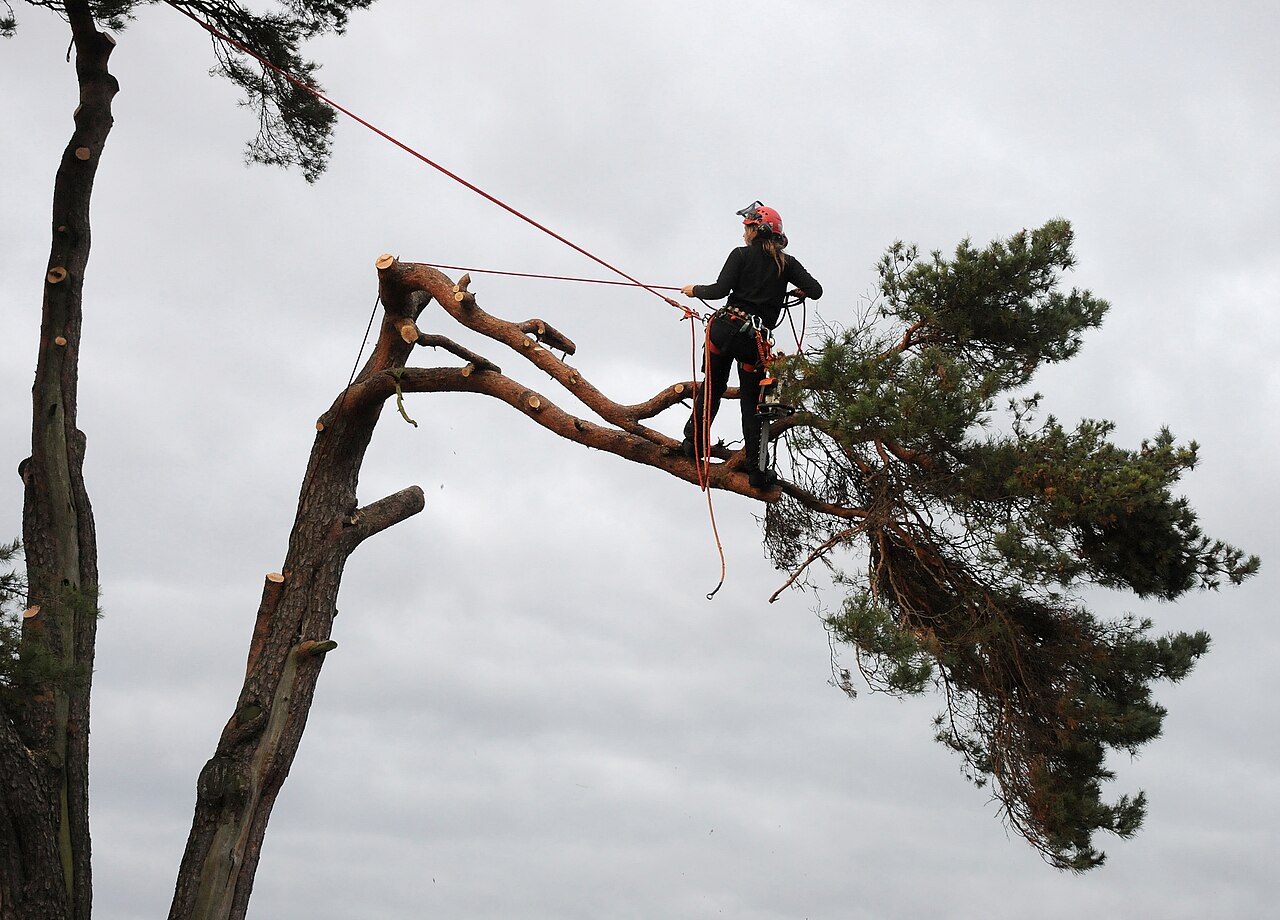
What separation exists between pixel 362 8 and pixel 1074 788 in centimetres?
661

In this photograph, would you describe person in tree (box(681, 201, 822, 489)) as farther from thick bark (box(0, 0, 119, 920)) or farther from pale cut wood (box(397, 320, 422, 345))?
thick bark (box(0, 0, 119, 920))

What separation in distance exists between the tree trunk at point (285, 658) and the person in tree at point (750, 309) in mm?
2271

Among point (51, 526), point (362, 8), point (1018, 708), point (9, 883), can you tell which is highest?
point (362, 8)

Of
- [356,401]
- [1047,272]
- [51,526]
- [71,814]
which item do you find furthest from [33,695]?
[1047,272]

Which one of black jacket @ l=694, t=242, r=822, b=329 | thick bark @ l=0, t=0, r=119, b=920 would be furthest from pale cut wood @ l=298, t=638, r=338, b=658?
black jacket @ l=694, t=242, r=822, b=329

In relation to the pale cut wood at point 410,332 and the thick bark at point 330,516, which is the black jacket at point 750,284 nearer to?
the thick bark at point 330,516

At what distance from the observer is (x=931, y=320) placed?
652cm

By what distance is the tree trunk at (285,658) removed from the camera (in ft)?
22.3

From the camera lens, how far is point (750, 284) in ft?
20.2

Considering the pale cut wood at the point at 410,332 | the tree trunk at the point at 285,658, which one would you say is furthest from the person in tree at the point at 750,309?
the tree trunk at the point at 285,658

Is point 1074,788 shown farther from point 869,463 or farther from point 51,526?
point 51,526

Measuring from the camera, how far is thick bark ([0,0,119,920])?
20.6 feet

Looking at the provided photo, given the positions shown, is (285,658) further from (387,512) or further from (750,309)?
(750,309)

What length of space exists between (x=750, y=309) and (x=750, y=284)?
0.39 ft
